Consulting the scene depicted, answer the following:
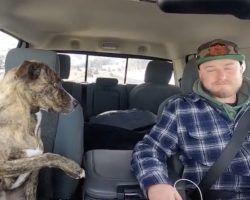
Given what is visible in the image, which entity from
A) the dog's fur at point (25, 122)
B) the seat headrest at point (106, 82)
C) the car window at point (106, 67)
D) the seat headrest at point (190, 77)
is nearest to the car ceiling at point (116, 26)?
the car window at point (106, 67)

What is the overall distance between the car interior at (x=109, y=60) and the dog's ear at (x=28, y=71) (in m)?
0.26

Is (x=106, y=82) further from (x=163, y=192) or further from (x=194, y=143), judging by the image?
(x=163, y=192)

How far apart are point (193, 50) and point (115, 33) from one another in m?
0.93

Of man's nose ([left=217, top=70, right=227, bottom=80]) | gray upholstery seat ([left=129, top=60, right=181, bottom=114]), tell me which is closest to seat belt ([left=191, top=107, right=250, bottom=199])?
man's nose ([left=217, top=70, right=227, bottom=80])

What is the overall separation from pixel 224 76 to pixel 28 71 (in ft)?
3.61

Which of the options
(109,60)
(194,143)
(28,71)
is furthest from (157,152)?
(109,60)

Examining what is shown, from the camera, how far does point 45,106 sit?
2.45 m

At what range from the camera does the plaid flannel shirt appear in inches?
93.6

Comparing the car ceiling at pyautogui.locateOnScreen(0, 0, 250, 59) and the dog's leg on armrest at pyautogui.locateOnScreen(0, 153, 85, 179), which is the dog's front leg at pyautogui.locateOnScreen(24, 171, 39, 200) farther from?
the car ceiling at pyautogui.locateOnScreen(0, 0, 250, 59)

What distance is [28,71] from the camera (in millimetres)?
2381

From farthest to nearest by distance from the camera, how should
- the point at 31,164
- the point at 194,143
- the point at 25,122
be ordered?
the point at 194,143 → the point at 25,122 → the point at 31,164

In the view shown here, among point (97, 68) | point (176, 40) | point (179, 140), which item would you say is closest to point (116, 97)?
point (97, 68)

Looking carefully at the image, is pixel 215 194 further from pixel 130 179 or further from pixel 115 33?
pixel 115 33

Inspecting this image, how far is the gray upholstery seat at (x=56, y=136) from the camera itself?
2574 millimetres
